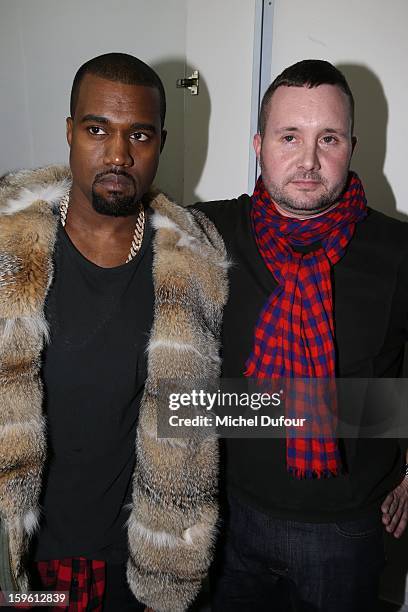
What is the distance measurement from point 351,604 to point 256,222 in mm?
1041

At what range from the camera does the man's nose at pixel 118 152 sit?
3.85 ft

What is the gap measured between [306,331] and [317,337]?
0.03 m

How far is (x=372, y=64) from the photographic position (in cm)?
176

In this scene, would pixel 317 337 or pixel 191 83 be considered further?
pixel 191 83

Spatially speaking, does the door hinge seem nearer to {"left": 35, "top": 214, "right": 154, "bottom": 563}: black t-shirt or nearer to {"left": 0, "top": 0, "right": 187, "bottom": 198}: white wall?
{"left": 0, "top": 0, "right": 187, "bottom": 198}: white wall

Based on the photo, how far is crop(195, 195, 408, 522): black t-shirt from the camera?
52.1 inches

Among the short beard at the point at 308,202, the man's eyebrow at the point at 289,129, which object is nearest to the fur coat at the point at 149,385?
the short beard at the point at 308,202

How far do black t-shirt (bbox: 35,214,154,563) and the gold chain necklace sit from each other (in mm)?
22

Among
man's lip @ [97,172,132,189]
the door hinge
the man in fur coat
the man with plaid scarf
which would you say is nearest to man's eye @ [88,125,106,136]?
the man in fur coat

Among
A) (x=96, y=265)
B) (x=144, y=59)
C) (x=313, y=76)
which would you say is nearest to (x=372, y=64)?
(x=313, y=76)

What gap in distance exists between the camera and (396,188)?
1.81 m

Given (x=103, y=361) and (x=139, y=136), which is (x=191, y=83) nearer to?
(x=139, y=136)

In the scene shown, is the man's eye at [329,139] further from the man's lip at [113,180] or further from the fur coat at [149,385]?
the man's lip at [113,180]

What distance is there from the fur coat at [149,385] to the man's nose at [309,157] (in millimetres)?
322
